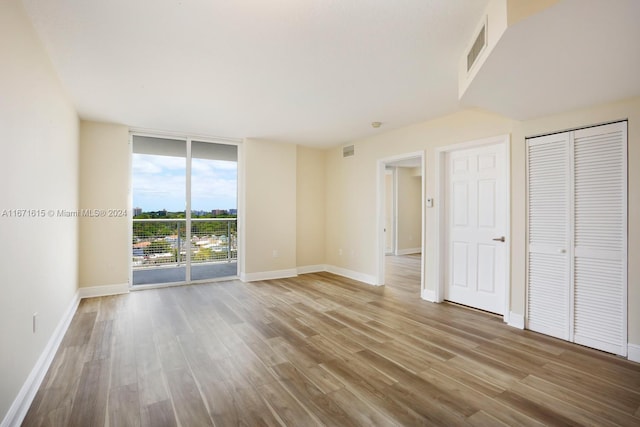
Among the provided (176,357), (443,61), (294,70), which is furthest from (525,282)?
(176,357)

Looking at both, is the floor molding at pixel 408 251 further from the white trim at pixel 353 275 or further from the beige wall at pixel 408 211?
the white trim at pixel 353 275

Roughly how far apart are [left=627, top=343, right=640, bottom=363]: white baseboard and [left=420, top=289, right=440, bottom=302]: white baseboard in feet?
6.50

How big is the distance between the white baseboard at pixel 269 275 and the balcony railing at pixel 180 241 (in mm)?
776

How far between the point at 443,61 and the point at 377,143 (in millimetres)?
2677

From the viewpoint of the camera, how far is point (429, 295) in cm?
443

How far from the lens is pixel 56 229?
3025 mm

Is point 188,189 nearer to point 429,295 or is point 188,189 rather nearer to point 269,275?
point 269,275

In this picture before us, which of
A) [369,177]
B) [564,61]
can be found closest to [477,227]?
[369,177]

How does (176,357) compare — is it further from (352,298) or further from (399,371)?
(352,298)

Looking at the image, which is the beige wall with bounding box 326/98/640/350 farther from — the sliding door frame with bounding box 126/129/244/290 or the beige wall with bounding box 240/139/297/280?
the sliding door frame with bounding box 126/129/244/290

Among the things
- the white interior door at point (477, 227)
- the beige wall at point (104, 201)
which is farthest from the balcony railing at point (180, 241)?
the white interior door at point (477, 227)

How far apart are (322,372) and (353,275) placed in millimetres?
3505

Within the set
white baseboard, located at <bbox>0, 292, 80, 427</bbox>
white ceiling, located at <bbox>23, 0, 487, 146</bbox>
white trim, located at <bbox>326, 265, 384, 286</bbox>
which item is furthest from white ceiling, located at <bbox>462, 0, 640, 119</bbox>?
white baseboard, located at <bbox>0, 292, 80, 427</bbox>

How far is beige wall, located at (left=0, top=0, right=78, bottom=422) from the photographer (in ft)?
5.80
